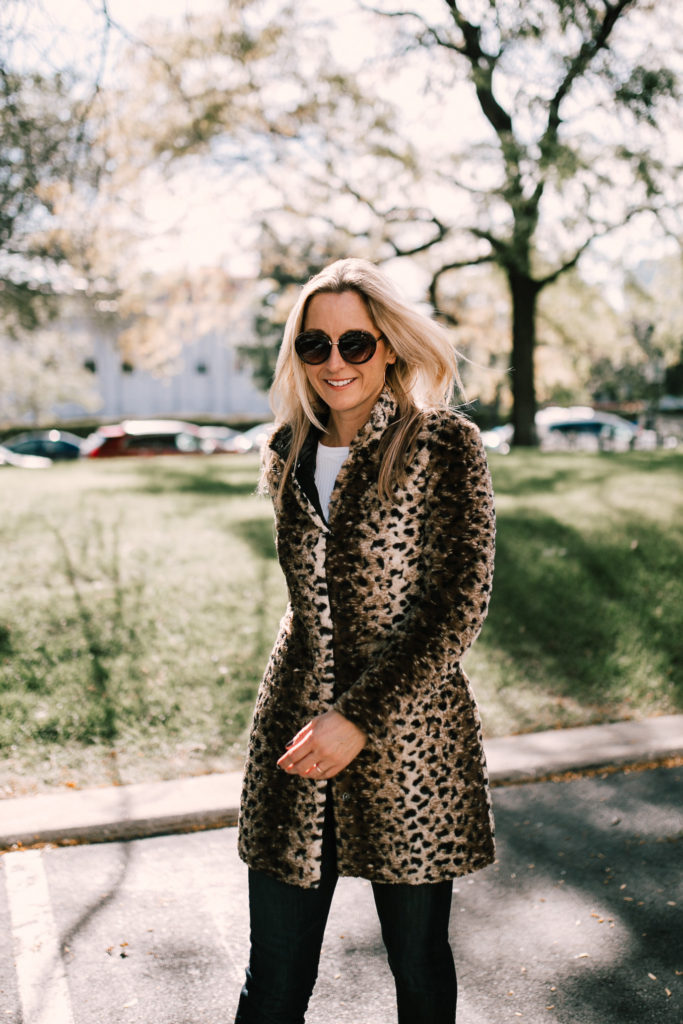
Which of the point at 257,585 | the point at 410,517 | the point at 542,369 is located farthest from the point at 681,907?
the point at 542,369

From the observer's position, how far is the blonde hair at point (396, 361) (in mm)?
2082

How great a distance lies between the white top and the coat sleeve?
0.94ft

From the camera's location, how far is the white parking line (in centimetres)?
286

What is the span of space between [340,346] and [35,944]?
7.88ft

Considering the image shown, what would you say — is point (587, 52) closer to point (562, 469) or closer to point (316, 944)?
point (562, 469)

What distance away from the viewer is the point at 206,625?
6441 millimetres

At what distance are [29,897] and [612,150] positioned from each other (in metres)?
16.2

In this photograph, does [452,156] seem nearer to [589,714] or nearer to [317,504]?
[589,714]

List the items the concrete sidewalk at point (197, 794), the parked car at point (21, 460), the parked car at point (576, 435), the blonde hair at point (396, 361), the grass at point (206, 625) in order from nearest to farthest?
the blonde hair at point (396, 361) → the concrete sidewalk at point (197, 794) → the grass at point (206, 625) → the parked car at point (21, 460) → the parked car at point (576, 435)

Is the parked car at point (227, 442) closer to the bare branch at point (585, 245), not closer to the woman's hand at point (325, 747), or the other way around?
the bare branch at point (585, 245)

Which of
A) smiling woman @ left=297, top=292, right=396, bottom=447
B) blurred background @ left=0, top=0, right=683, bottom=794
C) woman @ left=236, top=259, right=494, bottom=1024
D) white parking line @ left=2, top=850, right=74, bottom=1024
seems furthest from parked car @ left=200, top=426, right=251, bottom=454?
woman @ left=236, top=259, right=494, bottom=1024

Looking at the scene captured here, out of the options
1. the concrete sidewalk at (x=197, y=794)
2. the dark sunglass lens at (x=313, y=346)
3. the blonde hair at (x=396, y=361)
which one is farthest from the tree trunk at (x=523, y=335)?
the dark sunglass lens at (x=313, y=346)

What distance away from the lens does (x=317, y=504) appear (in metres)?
2.17

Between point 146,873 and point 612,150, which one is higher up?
point 612,150
